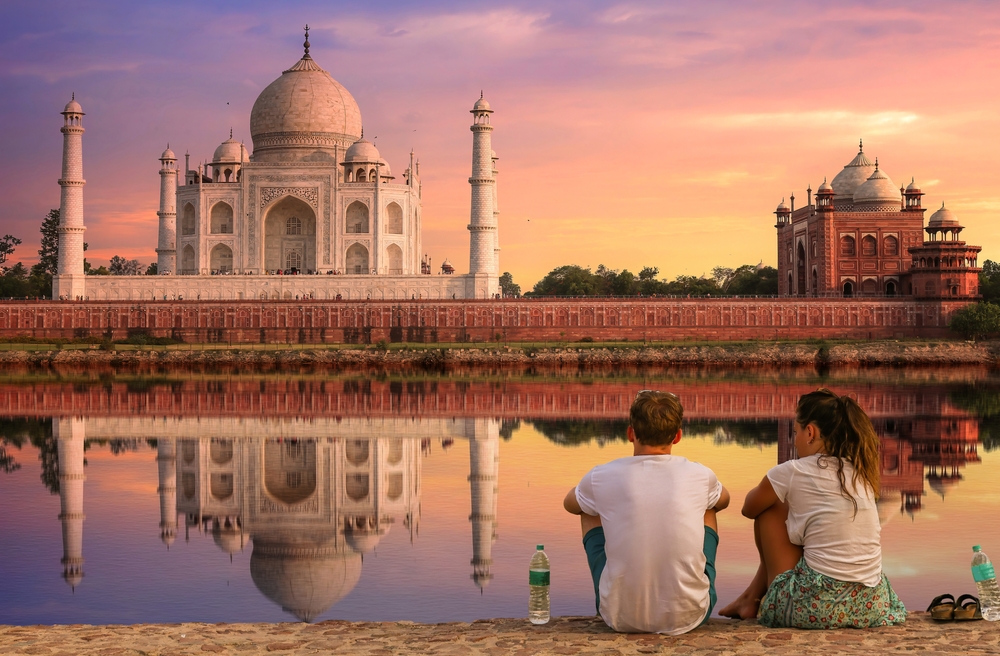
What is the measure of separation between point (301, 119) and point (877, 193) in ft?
94.7

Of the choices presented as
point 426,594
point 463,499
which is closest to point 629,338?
point 463,499

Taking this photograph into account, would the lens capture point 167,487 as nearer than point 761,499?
No

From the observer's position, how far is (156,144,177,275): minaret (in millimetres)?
57312

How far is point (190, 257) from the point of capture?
55656 mm

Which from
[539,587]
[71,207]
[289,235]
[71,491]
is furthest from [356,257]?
[539,587]

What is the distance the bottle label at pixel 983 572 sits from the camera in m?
6.36

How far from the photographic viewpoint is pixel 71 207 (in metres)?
51.3

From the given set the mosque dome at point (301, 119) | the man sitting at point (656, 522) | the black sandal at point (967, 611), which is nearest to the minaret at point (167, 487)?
the man sitting at point (656, 522)

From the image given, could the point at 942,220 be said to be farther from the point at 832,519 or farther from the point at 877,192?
the point at 832,519

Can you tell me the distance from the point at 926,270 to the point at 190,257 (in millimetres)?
33758

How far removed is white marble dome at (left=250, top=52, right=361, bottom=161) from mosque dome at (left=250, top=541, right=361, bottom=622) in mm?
47384

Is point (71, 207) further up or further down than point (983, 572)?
further up

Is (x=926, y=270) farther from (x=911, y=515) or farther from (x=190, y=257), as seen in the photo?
(x=911, y=515)

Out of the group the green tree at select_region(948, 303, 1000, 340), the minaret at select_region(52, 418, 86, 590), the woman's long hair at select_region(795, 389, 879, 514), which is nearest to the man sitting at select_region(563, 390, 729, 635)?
the woman's long hair at select_region(795, 389, 879, 514)
